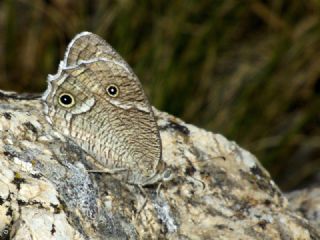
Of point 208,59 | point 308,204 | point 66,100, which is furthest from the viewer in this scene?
point 208,59

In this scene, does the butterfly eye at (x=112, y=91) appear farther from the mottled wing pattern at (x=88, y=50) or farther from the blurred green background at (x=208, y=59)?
the blurred green background at (x=208, y=59)

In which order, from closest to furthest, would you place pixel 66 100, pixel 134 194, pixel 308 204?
pixel 134 194, pixel 66 100, pixel 308 204

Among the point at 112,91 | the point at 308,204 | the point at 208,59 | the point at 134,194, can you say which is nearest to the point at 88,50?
the point at 112,91

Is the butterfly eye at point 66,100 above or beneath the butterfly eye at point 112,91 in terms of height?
beneath

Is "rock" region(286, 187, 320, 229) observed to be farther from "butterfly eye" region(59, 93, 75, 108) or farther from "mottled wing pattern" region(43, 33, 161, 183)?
"butterfly eye" region(59, 93, 75, 108)

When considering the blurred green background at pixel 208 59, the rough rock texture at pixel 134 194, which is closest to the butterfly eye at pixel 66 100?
the rough rock texture at pixel 134 194

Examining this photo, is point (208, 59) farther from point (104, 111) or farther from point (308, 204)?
point (104, 111)

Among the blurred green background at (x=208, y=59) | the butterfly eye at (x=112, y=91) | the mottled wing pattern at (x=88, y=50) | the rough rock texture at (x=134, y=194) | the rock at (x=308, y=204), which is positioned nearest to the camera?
the rough rock texture at (x=134, y=194)
